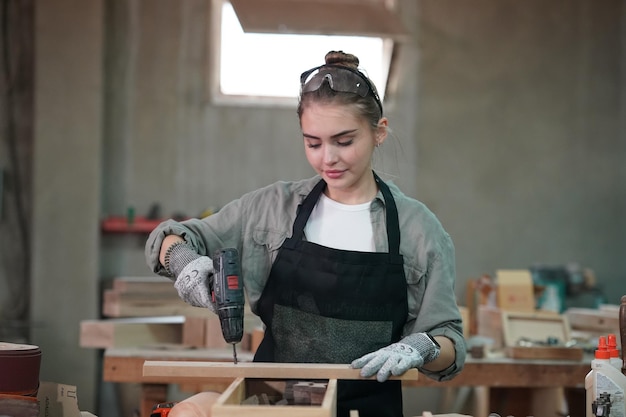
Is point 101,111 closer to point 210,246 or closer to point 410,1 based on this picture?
point 410,1

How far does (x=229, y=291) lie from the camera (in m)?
2.29

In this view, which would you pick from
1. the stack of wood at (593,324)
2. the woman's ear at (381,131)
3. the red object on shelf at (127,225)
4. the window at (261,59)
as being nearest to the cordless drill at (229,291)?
the woman's ear at (381,131)

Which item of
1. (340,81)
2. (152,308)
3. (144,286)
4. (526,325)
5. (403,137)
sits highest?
(403,137)

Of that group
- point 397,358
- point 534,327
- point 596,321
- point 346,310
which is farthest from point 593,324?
point 397,358

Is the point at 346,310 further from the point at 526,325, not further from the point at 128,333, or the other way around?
the point at 526,325

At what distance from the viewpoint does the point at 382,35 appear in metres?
6.24

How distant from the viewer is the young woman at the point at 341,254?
250 centimetres

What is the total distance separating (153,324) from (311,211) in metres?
1.90

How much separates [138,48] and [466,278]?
317 cm

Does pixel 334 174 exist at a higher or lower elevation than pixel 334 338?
higher

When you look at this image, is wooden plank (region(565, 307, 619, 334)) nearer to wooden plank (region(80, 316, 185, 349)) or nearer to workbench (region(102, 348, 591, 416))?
workbench (region(102, 348, 591, 416))

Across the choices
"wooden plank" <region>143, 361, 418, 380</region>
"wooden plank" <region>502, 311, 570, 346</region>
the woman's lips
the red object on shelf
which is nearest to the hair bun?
the woman's lips

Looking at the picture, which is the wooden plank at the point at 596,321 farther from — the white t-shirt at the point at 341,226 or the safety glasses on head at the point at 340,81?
the safety glasses on head at the point at 340,81

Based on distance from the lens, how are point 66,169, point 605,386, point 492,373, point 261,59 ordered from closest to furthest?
point 605,386, point 492,373, point 66,169, point 261,59
